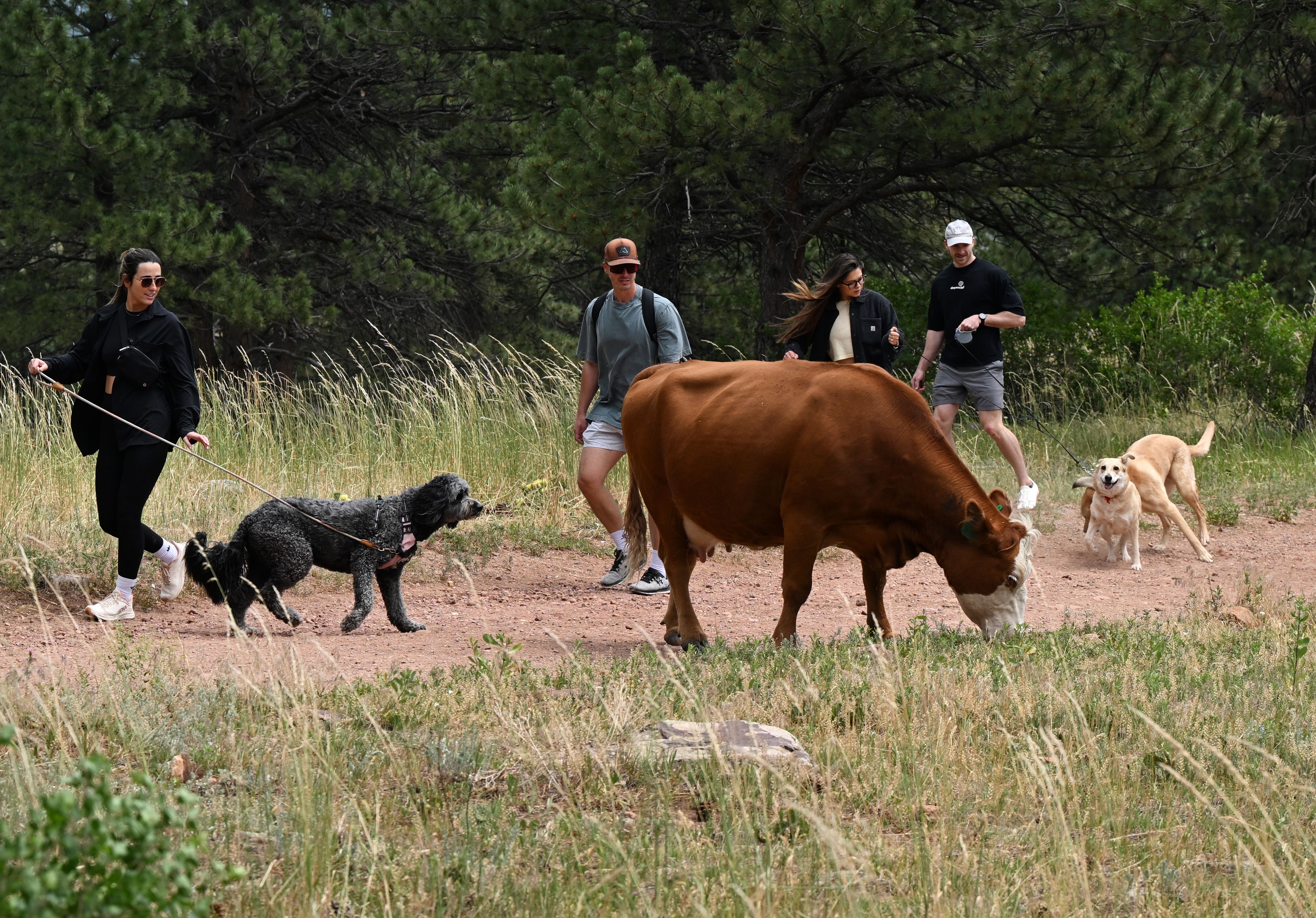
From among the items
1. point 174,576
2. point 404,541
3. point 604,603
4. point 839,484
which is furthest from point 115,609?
point 839,484

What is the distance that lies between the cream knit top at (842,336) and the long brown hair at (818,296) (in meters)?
0.10

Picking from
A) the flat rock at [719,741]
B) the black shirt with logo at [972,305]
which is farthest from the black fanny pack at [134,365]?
the black shirt with logo at [972,305]

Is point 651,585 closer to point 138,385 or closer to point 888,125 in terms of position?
point 138,385

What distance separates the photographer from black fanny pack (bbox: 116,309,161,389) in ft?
24.3

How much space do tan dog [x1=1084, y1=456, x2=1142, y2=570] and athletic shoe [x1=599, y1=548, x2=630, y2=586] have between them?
12.4ft

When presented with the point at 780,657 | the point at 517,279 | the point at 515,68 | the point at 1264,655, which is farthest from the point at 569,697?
the point at 517,279

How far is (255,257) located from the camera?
2083cm

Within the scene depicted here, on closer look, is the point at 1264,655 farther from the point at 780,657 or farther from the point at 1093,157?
the point at 1093,157

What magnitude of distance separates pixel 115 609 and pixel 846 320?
5.05 meters

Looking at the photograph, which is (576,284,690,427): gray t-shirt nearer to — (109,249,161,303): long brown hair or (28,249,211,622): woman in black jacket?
(28,249,211,622): woman in black jacket

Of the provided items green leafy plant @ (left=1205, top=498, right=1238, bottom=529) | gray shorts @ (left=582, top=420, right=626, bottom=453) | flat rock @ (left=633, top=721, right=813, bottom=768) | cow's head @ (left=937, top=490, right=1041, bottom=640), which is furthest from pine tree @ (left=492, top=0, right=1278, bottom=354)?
flat rock @ (left=633, top=721, right=813, bottom=768)

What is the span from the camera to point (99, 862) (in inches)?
98.7

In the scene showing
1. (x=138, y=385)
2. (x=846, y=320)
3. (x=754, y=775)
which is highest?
(x=846, y=320)

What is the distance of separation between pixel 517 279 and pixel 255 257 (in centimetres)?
428
